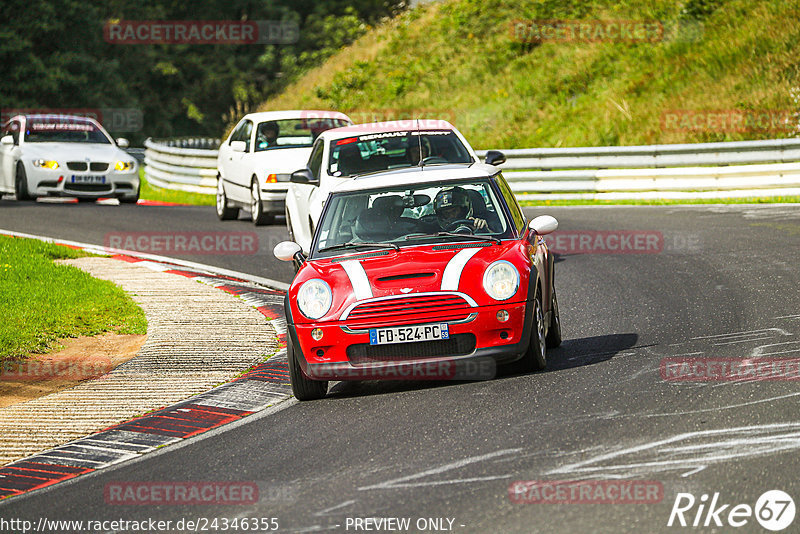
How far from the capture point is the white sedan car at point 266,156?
59.9 feet

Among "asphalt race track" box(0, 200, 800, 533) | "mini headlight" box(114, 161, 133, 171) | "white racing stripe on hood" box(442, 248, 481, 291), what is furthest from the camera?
"mini headlight" box(114, 161, 133, 171)

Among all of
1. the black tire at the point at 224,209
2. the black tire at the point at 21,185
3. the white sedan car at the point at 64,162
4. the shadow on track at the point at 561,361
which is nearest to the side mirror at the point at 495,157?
the shadow on track at the point at 561,361

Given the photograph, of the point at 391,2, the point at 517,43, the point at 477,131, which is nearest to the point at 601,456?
the point at 477,131

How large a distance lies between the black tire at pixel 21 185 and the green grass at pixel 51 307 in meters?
8.27

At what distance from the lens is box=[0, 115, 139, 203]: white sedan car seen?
73.9 ft

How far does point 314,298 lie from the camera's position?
8.11 m

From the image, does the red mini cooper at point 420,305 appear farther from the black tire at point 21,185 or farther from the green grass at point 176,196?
the green grass at point 176,196

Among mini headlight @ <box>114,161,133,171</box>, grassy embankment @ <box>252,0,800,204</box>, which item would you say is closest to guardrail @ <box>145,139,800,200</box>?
grassy embankment @ <box>252,0,800,204</box>

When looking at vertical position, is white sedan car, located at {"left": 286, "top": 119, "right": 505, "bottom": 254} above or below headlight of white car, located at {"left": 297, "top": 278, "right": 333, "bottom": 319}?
above

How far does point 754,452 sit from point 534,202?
17258mm

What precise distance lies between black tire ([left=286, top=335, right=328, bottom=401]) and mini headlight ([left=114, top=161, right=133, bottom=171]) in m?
15.5
